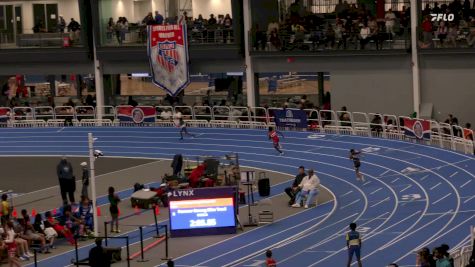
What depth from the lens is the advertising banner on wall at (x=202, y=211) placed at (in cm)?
3784

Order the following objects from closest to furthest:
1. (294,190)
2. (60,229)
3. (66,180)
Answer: (60,229) → (294,190) → (66,180)

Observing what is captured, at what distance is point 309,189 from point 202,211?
15.2 feet

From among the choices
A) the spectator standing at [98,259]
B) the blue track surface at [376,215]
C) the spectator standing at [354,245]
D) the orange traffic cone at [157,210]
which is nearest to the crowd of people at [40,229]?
the blue track surface at [376,215]

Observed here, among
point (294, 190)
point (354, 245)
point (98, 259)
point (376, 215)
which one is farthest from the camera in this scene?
point (294, 190)

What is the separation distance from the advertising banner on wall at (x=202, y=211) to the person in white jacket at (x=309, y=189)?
394 cm

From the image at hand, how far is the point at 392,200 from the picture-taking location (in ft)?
135

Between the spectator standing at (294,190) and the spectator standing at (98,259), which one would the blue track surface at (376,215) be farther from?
the spectator standing at (98,259)

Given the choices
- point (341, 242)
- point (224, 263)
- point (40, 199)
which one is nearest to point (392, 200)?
point (341, 242)

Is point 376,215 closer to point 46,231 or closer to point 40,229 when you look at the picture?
point 46,231

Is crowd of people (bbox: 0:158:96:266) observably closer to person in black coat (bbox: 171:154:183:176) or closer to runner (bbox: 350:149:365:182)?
person in black coat (bbox: 171:154:183:176)

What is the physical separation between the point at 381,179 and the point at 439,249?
18.0 m

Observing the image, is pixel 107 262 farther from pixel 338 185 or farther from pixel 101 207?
pixel 338 185

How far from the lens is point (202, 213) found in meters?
38.2

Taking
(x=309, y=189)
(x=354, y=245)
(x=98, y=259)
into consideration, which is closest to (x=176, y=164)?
(x=309, y=189)
